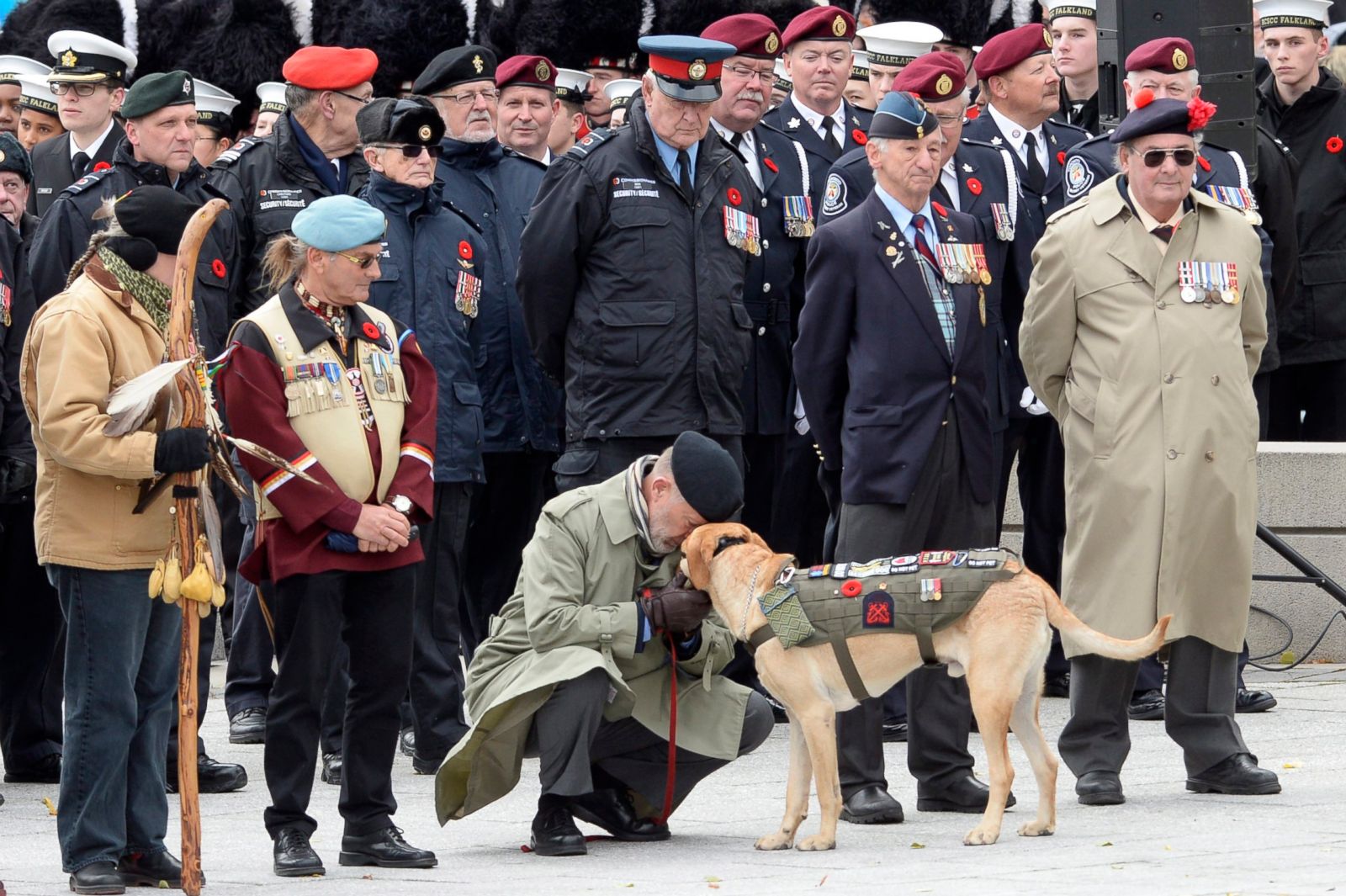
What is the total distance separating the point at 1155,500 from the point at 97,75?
5676mm

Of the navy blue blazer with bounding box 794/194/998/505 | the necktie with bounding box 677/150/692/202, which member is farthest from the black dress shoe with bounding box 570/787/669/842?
the necktie with bounding box 677/150/692/202

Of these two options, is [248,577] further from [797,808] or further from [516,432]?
[516,432]

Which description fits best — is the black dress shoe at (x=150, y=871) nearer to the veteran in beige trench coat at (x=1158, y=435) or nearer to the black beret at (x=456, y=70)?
the veteran in beige trench coat at (x=1158, y=435)

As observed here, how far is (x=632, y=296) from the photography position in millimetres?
9219

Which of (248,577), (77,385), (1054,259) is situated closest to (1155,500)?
(1054,259)

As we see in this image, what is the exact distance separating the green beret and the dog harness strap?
348cm

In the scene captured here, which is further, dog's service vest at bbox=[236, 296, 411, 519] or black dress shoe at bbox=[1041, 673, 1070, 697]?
black dress shoe at bbox=[1041, 673, 1070, 697]

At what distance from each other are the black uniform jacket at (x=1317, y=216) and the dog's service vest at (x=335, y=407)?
224 inches

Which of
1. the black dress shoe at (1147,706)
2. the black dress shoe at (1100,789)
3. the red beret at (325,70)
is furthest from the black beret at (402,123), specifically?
the black dress shoe at (1147,706)

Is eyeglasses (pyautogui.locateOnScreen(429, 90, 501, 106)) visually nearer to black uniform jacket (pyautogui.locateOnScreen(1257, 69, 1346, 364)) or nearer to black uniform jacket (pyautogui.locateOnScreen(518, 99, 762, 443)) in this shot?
black uniform jacket (pyautogui.locateOnScreen(518, 99, 762, 443))

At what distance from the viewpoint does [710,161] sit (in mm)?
9516

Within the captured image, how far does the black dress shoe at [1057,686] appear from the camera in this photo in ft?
34.2

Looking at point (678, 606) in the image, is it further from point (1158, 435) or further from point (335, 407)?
point (1158, 435)

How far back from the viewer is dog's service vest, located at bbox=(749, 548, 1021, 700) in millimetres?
7211
